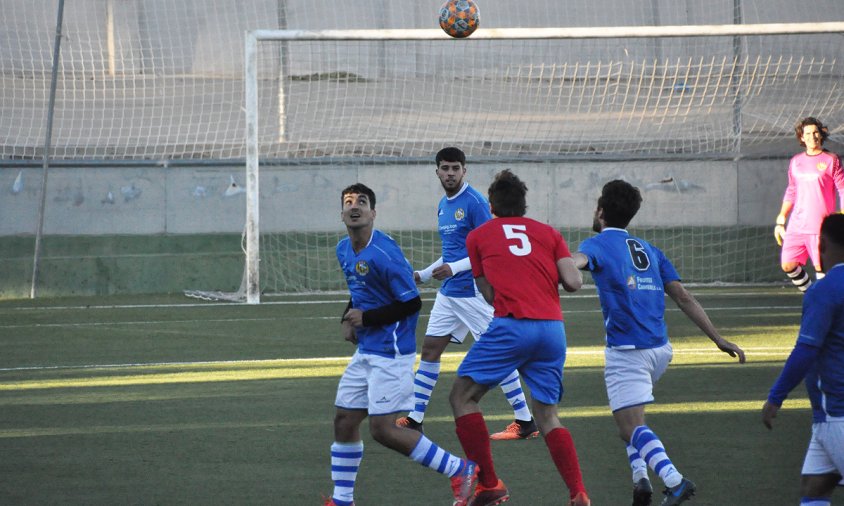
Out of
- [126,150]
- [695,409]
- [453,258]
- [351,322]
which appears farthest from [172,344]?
[126,150]

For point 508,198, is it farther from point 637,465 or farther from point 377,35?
point 377,35

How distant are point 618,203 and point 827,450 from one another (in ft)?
6.18

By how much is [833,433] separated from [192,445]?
14.1 feet

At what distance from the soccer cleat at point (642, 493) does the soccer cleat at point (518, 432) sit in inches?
85.6

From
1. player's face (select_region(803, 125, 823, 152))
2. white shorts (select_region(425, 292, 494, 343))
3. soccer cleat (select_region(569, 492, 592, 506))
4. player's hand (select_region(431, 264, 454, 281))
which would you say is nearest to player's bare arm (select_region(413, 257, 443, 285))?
player's hand (select_region(431, 264, 454, 281))

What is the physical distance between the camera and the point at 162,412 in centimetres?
893

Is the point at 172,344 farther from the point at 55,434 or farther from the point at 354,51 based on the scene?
the point at 354,51

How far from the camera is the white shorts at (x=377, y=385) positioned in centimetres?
587

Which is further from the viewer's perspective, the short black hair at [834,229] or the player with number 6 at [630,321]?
the player with number 6 at [630,321]

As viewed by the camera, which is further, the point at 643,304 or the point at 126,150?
the point at 126,150

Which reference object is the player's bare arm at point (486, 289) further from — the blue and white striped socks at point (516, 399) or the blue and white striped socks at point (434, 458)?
the blue and white striped socks at point (516, 399)

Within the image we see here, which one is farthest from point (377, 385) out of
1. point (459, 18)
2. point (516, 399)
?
point (459, 18)

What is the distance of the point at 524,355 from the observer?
605cm

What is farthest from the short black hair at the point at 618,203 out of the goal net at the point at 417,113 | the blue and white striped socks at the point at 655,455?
the goal net at the point at 417,113
